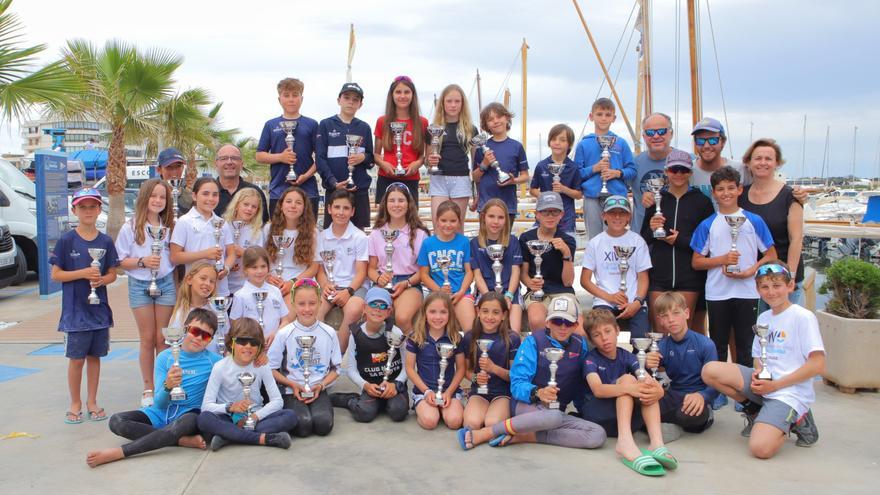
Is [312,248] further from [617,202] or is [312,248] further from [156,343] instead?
[617,202]

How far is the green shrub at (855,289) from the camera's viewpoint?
6527 millimetres

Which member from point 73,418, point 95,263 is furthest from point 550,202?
point 73,418

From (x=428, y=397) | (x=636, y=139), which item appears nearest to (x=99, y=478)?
(x=428, y=397)

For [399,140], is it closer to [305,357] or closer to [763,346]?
[305,357]

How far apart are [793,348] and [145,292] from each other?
5115 mm

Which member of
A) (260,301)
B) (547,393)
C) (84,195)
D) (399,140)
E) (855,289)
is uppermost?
(399,140)

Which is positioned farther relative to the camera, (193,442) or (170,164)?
(170,164)

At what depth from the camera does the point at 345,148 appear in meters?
7.49

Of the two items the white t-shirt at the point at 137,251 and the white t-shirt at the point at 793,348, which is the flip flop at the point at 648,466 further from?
the white t-shirt at the point at 137,251

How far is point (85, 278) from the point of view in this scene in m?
5.71

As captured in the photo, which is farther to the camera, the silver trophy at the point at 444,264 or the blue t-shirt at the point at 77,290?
the silver trophy at the point at 444,264

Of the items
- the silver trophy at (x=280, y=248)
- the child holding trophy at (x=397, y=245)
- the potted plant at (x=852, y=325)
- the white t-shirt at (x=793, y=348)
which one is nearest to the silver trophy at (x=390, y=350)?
the child holding trophy at (x=397, y=245)

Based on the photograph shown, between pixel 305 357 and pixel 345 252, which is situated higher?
pixel 345 252

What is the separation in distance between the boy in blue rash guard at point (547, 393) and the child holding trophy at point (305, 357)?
125 cm
